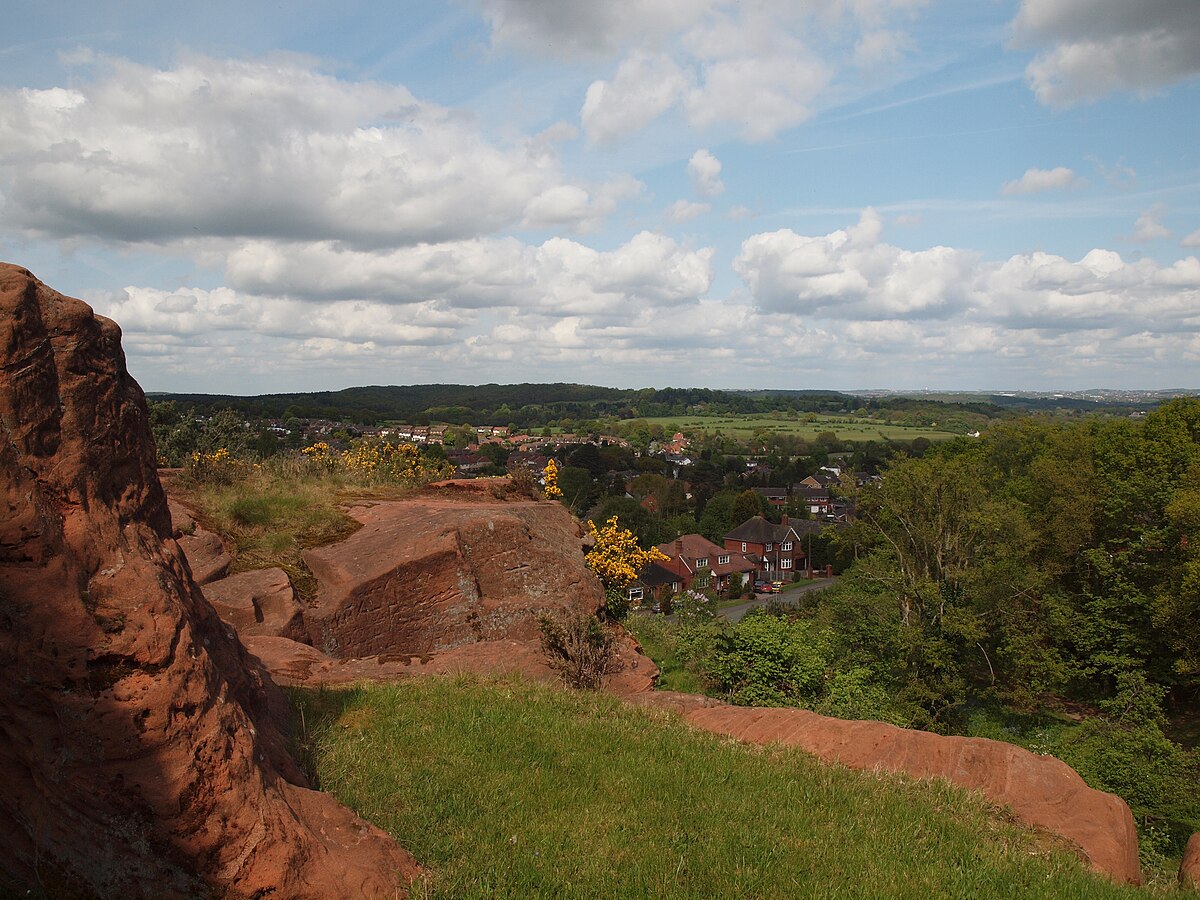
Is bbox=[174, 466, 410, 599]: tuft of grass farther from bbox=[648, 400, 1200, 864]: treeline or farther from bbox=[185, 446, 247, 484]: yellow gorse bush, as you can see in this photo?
bbox=[648, 400, 1200, 864]: treeline

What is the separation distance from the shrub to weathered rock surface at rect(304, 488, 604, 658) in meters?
0.90

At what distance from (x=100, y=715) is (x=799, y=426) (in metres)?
174

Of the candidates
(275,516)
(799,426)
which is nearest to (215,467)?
(275,516)

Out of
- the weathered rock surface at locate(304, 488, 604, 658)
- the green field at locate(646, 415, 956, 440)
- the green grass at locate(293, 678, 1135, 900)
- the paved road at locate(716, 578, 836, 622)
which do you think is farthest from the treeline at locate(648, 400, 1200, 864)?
the green field at locate(646, 415, 956, 440)

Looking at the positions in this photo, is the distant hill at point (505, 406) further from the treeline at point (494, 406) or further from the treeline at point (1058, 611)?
the treeline at point (1058, 611)

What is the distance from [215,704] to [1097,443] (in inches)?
1467

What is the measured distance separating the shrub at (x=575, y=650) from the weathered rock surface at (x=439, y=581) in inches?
35.6

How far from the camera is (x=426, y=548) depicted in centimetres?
1080

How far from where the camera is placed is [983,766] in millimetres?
6969

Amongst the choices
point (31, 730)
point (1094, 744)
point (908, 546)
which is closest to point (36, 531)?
point (31, 730)

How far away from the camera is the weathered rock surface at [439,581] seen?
33.6ft

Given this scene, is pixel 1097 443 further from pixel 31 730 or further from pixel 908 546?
pixel 31 730

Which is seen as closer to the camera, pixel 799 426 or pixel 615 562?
pixel 615 562

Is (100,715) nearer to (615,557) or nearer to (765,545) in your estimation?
(615,557)
